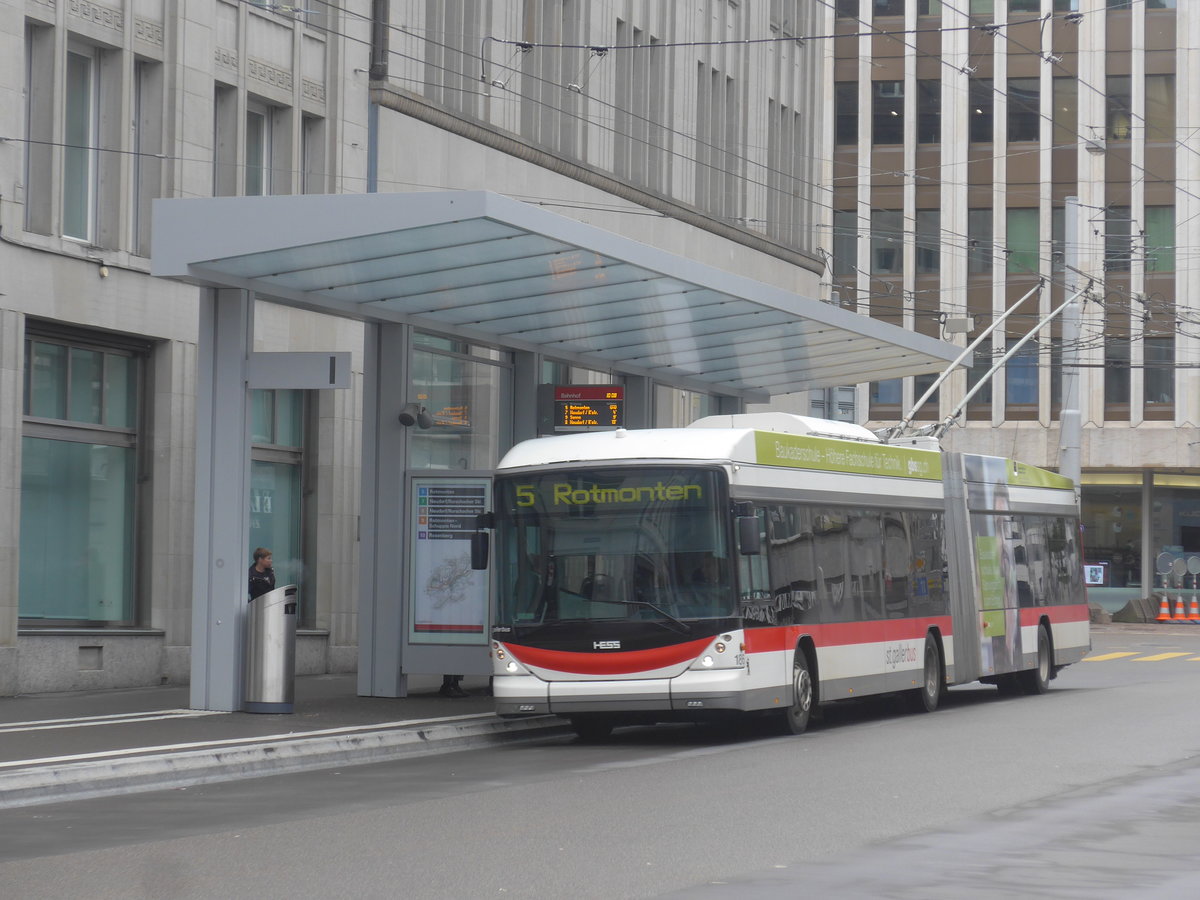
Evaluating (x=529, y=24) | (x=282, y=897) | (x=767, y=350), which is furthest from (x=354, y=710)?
(x=529, y=24)

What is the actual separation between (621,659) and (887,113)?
44.7 m

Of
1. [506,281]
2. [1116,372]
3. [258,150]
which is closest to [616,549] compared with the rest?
[506,281]

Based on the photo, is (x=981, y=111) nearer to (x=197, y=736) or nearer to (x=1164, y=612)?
(x=1164, y=612)

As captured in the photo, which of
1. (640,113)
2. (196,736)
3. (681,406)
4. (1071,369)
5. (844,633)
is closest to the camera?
(196,736)

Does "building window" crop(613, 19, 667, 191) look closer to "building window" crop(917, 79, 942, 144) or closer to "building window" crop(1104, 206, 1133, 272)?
"building window" crop(917, 79, 942, 144)

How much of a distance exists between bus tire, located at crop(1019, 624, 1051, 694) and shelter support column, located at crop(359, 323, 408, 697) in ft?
27.9

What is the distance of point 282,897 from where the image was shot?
8117 millimetres

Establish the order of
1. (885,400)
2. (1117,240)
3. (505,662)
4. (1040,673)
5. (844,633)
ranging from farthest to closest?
(885,400), (1117,240), (1040,673), (844,633), (505,662)

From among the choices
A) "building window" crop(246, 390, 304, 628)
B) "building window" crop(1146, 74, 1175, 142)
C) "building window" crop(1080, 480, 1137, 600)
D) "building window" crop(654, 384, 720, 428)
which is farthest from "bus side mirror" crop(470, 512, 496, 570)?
"building window" crop(1146, 74, 1175, 142)

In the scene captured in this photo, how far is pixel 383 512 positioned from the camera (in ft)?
63.3

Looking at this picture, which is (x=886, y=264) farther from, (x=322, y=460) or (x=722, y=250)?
(x=322, y=460)

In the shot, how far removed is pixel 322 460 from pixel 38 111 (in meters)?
6.55

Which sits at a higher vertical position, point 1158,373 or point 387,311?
point 1158,373

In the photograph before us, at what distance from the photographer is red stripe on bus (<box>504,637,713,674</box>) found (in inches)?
627
